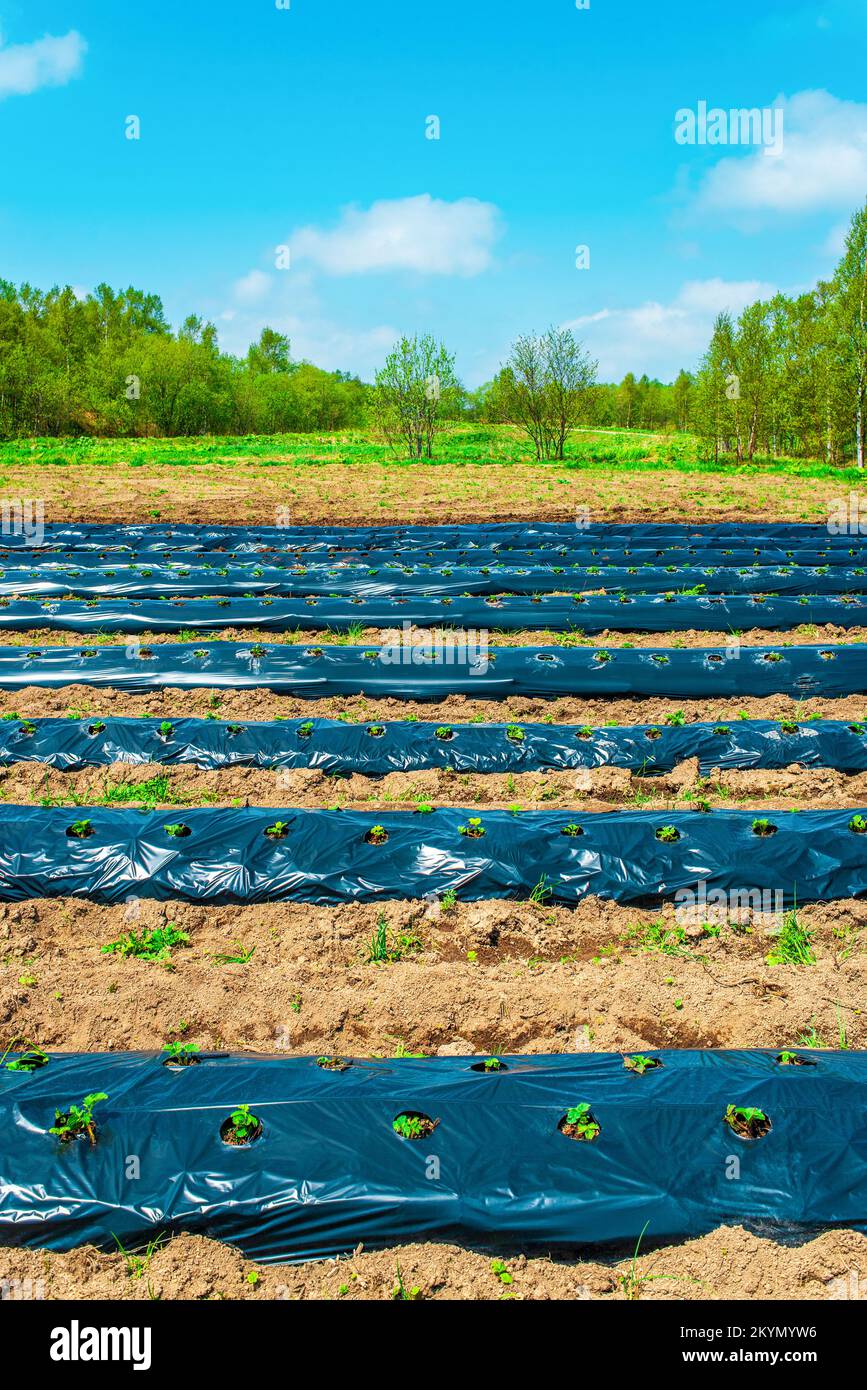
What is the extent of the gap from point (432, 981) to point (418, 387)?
100 ft

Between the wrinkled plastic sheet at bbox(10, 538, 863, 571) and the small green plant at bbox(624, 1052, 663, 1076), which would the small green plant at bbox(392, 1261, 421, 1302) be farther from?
the wrinkled plastic sheet at bbox(10, 538, 863, 571)

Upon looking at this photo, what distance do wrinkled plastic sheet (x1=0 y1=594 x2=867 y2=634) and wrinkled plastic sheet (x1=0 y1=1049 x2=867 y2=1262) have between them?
7.01 m

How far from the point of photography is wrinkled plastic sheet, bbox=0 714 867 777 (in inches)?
248

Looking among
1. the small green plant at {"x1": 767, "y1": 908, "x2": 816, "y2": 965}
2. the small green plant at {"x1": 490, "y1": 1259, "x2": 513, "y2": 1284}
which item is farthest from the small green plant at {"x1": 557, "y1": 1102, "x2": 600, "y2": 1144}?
the small green plant at {"x1": 767, "y1": 908, "x2": 816, "y2": 965}

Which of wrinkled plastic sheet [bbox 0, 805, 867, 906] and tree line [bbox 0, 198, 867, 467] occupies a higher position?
tree line [bbox 0, 198, 867, 467]

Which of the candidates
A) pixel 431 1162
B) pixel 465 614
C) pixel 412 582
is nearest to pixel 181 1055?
pixel 431 1162

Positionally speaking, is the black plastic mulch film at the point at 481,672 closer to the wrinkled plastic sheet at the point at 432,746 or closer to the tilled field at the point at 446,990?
the wrinkled plastic sheet at the point at 432,746

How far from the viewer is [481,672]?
309 inches

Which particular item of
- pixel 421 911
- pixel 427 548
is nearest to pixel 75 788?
pixel 421 911

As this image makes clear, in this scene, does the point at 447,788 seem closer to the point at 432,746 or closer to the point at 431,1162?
the point at 432,746

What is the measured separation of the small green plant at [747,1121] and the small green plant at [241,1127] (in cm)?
150

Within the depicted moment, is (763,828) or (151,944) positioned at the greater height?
(763,828)

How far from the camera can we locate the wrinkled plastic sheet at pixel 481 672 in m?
7.85
